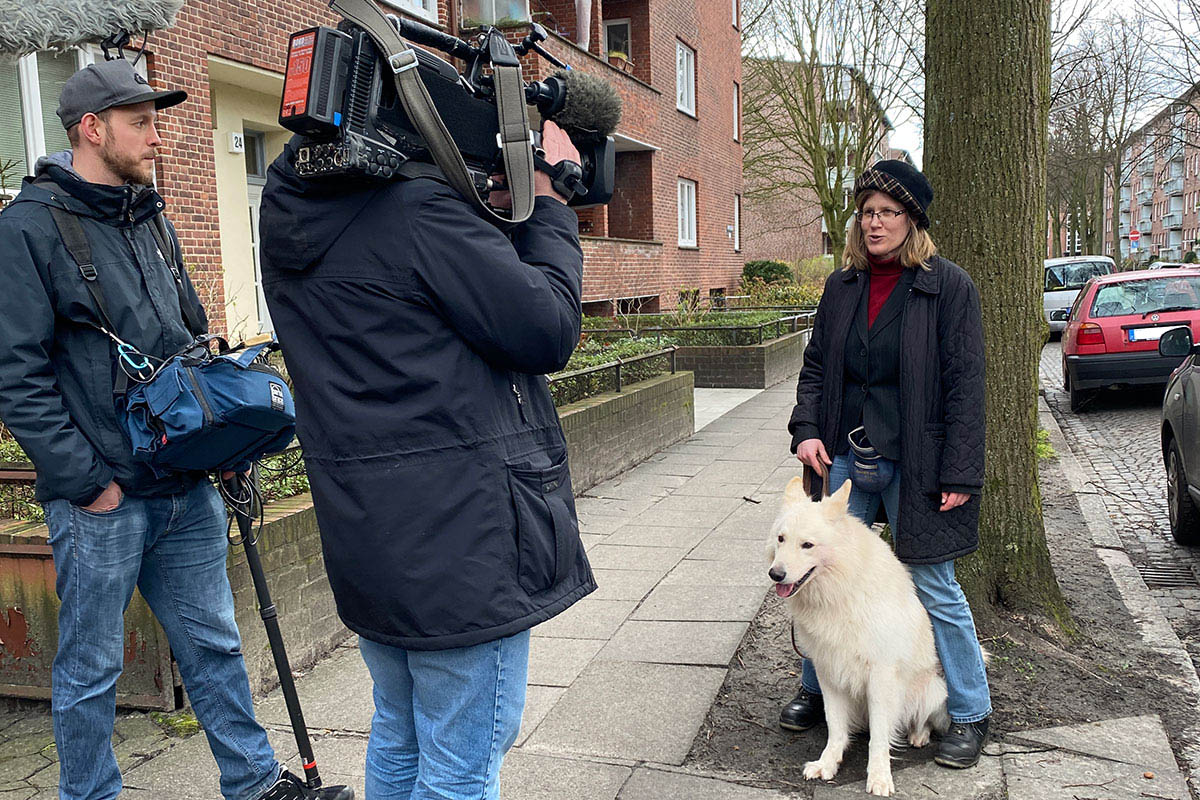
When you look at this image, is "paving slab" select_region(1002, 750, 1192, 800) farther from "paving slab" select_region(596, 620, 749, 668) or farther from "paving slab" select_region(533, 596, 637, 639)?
"paving slab" select_region(533, 596, 637, 639)

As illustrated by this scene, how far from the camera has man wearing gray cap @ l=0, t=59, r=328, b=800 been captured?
2832mm

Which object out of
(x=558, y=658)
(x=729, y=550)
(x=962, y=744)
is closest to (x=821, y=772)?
(x=962, y=744)

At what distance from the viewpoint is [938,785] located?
347 cm

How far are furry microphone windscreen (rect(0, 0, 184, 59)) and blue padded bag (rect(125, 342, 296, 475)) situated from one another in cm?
145

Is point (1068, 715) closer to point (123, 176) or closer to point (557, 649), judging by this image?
point (557, 649)

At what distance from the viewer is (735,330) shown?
16.2 m

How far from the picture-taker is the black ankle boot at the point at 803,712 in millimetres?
3920

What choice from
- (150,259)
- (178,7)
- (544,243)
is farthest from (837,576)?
(178,7)

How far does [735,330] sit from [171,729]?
42.9 feet

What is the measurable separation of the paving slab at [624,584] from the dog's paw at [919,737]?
2.13 meters

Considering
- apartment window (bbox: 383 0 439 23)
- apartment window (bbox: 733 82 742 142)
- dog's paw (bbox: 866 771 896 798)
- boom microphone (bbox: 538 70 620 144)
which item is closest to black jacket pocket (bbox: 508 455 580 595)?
boom microphone (bbox: 538 70 620 144)

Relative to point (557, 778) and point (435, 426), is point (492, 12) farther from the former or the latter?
point (435, 426)

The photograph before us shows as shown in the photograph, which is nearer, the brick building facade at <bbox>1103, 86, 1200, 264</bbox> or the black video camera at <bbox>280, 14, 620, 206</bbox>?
the black video camera at <bbox>280, 14, 620, 206</bbox>

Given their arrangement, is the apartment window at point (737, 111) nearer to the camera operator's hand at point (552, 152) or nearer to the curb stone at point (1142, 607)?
the curb stone at point (1142, 607)
